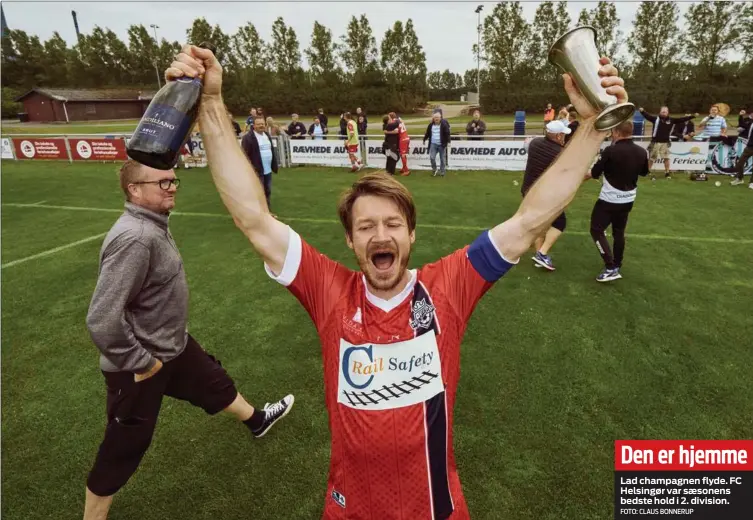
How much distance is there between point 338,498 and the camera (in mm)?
1927

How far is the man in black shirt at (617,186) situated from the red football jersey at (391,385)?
5.08m

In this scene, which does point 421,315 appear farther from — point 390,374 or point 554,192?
point 554,192

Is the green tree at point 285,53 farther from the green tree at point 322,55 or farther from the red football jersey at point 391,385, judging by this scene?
the red football jersey at point 391,385

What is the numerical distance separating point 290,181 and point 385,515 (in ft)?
46.5

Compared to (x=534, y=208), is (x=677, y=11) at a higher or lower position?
higher

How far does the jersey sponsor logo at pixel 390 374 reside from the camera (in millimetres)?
1812

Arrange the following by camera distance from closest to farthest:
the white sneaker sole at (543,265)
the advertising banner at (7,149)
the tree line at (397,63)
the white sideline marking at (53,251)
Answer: the white sneaker sole at (543,265)
the white sideline marking at (53,251)
the advertising banner at (7,149)
the tree line at (397,63)

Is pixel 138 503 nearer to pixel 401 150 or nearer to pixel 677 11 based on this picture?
pixel 401 150

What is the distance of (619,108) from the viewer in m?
1.75

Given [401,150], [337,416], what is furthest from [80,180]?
[337,416]

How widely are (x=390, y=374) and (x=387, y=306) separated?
0.94 ft

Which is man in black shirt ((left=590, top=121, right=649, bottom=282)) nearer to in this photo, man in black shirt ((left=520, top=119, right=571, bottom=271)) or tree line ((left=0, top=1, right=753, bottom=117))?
man in black shirt ((left=520, top=119, right=571, bottom=271))

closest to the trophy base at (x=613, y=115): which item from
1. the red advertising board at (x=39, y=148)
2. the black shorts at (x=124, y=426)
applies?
the black shorts at (x=124, y=426)

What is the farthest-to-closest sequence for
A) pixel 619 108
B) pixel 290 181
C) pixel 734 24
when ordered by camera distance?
pixel 734 24, pixel 290 181, pixel 619 108
